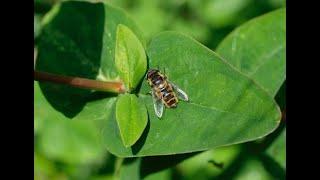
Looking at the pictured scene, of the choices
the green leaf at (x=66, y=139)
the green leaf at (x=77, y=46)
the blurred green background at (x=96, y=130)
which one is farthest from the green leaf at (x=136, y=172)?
the green leaf at (x=66, y=139)

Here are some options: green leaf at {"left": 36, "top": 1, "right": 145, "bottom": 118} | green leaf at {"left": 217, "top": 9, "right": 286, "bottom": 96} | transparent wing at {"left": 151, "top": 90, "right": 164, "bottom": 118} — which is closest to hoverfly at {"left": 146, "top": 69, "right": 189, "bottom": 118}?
transparent wing at {"left": 151, "top": 90, "right": 164, "bottom": 118}

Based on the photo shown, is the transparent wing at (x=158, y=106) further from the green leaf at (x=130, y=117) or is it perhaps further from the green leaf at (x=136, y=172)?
the green leaf at (x=136, y=172)

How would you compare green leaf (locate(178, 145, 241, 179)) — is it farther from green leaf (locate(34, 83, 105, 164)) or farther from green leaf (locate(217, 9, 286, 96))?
green leaf (locate(34, 83, 105, 164))

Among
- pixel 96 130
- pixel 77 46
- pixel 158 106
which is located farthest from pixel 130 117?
pixel 96 130

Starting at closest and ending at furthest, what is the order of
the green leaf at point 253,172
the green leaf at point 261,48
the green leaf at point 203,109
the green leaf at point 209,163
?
1. the green leaf at point 203,109
2. the green leaf at point 261,48
3. the green leaf at point 253,172
4. the green leaf at point 209,163

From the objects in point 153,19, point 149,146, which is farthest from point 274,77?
point 153,19

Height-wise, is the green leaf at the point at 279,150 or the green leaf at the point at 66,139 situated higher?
the green leaf at the point at 279,150

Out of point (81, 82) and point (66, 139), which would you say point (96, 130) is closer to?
point (66, 139)
